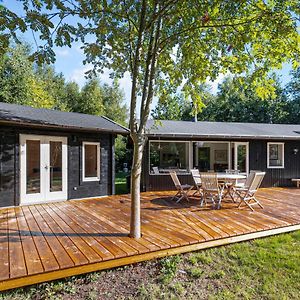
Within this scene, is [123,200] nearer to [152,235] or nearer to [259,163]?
[152,235]

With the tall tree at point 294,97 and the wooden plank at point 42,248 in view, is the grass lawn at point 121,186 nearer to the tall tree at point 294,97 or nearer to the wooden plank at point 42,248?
the wooden plank at point 42,248

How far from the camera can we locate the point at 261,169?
10688mm

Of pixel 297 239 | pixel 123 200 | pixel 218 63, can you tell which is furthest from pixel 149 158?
pixel 297 239

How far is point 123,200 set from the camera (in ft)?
25.1

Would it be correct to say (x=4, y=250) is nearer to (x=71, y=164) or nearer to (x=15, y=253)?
(x=15, y=253)

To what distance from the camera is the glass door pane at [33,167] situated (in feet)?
22.4

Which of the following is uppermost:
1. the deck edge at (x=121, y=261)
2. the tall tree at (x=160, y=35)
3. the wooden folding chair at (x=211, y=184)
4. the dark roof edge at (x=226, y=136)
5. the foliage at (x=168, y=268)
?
the tall tree at (x=160, y=35)

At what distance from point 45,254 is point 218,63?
16.1ft

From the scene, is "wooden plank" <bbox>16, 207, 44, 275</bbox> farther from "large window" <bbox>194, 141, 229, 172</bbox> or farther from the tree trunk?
"large window" <bbox>194, 141, 229, 172</bbox>

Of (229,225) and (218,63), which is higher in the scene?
(218,63)

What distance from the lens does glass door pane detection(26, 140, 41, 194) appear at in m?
6.82

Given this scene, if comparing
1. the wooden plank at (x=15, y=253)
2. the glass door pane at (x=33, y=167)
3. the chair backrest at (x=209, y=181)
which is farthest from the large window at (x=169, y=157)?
the wooden plank at (x=15, y=253)

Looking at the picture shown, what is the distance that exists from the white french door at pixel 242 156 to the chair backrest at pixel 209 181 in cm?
474

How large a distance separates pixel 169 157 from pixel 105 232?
643 cm
